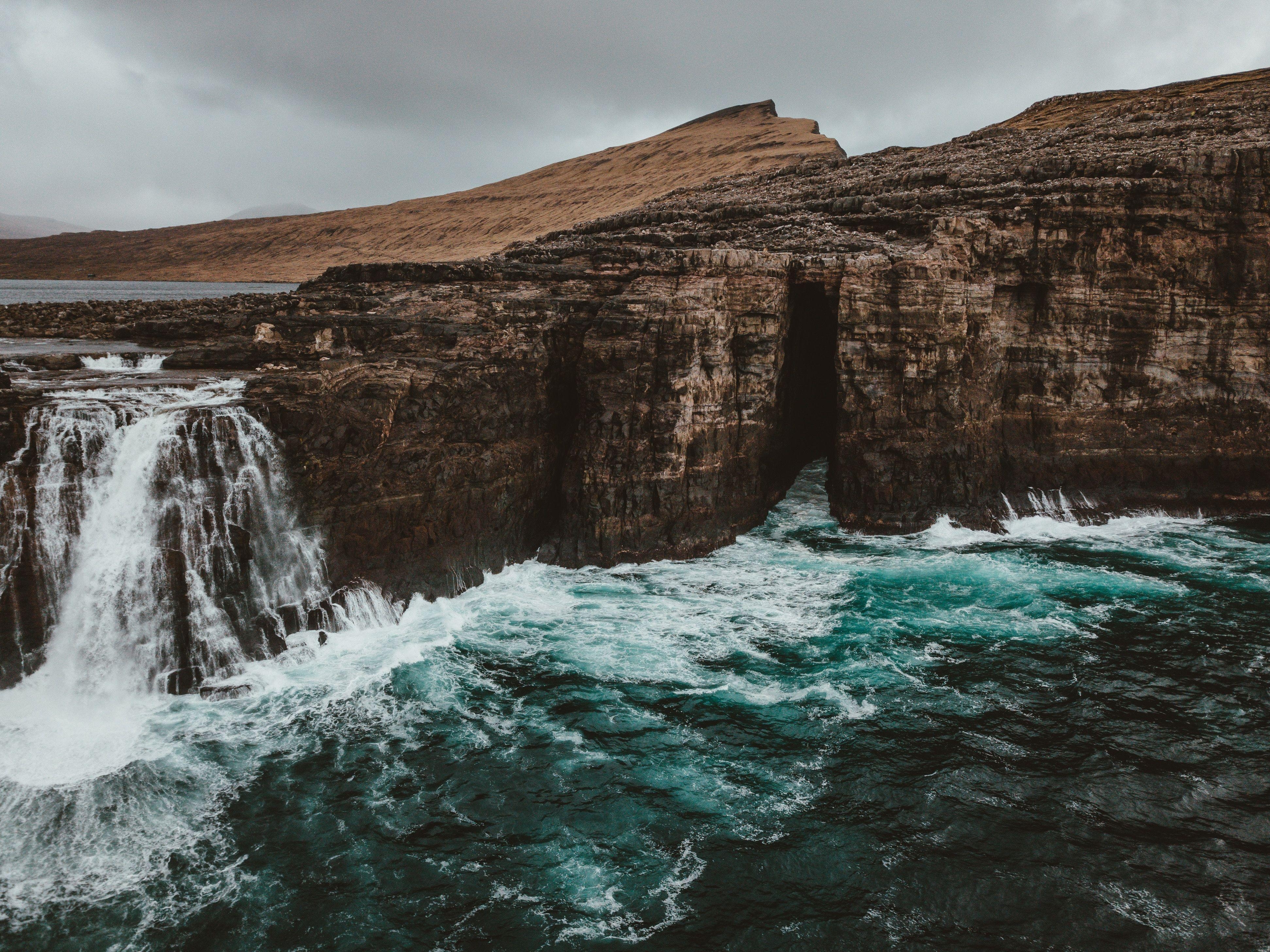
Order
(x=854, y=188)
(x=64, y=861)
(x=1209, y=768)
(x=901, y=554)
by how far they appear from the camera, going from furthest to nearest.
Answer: (x=854, y=188) → (x=901, y=554) → (x=1209, y=768) → (x=64, y=861)

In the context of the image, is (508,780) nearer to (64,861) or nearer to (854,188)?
(64,861)

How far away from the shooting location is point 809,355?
114 ft

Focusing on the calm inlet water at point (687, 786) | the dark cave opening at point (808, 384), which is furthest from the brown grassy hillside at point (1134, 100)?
the calm inlet water at point (687, 786)

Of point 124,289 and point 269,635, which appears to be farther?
point 124,289

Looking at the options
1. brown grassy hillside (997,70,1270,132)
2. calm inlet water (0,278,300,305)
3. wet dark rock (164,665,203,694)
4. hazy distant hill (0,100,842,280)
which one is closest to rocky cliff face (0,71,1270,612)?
wet dark rock (164,665,203,694)

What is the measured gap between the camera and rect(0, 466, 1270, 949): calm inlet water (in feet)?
39.7

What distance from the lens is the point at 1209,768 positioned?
50.1 ft

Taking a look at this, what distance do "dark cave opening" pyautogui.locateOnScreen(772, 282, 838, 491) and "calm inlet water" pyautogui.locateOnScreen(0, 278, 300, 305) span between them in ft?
169

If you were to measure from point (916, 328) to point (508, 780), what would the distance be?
2152cm

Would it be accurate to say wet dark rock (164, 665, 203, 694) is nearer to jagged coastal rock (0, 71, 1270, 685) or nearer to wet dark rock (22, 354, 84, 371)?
jagged coastal rock (0, 71, 1270, 685)

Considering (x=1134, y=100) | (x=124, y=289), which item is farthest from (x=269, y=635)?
(x=124, y=289)

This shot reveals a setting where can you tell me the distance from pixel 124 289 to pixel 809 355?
379 ft

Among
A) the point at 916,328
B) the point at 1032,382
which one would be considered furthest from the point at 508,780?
the point at 1032,382

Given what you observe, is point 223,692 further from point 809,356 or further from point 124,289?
point 124,289
